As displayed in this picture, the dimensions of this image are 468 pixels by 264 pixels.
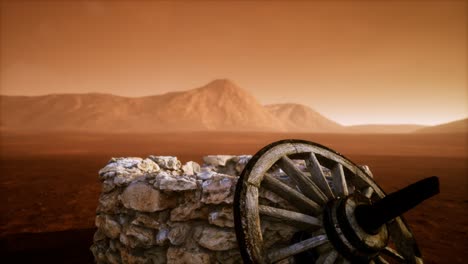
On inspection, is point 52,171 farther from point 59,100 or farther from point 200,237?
point 59,100

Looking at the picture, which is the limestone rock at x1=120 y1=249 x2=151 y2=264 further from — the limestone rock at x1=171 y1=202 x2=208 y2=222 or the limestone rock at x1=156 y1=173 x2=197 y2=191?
the limestone rock at x1=156 y1=173 x2=197 y2=191

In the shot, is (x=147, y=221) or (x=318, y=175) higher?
(x=318, y=175)

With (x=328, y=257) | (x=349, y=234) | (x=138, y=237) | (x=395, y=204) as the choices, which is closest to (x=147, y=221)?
(x=138, y=237)

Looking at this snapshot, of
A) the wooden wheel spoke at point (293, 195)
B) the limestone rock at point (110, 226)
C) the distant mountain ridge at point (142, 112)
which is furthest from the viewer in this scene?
the distant mountain ridge at point (142, 112)

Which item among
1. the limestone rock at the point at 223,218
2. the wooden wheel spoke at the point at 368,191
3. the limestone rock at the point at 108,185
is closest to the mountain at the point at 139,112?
the limestone rock at the point at 108,185

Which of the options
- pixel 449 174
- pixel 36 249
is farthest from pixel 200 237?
pixel 449 174

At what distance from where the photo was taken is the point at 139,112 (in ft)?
294

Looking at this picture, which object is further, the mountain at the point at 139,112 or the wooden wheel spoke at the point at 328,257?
the mountain at the point at 139,112

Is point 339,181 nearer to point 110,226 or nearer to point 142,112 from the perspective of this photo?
point 110,226

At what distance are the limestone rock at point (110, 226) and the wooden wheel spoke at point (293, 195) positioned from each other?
95.8 inches

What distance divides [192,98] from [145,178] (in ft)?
329

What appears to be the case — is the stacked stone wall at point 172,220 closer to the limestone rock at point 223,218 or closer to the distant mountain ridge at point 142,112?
the limestone rock at point 223,218

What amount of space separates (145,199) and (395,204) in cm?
286

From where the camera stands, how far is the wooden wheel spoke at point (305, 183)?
2.45 m
